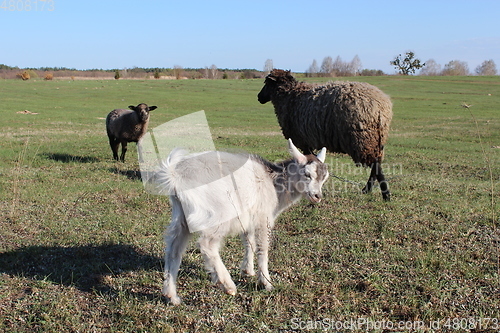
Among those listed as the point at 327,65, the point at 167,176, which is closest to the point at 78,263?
the point at 167,176

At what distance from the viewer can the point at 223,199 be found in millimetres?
4410

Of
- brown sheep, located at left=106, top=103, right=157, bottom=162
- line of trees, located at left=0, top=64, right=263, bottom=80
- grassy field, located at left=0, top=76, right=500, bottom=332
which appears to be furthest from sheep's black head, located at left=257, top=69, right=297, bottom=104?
line of trees, located at left=0, top=64, right=263, bottom=80

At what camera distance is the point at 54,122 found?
23203 millimetres

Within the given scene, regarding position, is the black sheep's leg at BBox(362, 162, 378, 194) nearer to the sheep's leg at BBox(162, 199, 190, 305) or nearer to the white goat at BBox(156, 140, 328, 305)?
the white goat at BBox(156, 140, 328, 305)

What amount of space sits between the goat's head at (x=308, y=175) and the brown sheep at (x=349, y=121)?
374cm

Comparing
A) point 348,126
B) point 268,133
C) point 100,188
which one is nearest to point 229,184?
point 348,126

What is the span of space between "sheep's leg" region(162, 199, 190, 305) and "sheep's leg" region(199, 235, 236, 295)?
0.25 meters

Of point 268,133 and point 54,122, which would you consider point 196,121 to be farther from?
point 54,122

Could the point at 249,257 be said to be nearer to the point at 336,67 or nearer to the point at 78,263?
the point at 78,263

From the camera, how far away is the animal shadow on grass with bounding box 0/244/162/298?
4934 mm

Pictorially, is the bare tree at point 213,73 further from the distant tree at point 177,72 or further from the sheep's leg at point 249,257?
the sheep's leg at point 249,257

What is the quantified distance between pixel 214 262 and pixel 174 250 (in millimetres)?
433

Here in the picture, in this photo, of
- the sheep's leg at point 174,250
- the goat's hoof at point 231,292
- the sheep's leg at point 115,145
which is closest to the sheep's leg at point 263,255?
the goat's hoof at point 231,292

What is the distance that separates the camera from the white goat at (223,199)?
436 cm
